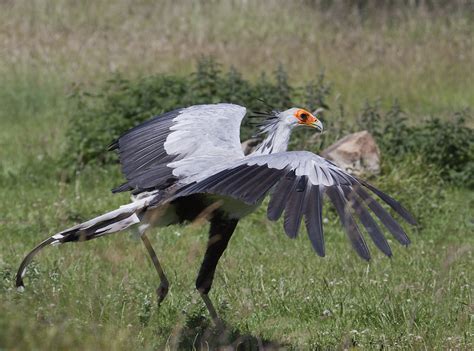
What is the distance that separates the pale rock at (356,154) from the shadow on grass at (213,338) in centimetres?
329

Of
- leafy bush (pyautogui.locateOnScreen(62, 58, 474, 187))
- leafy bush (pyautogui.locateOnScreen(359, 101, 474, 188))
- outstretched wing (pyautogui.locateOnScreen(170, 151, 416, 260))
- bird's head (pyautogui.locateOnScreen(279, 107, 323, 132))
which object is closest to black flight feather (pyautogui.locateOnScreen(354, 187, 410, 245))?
outstretched wing (pyautogui.locateOnScreen(170, 151, 416, 260))

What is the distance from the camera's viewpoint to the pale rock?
8102 mm

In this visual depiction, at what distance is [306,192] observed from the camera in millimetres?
4070

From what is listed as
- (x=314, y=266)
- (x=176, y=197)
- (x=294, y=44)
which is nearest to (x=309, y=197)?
(x=176, y=197)

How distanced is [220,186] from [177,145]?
133cm

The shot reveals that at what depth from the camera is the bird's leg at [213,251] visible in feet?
16.4

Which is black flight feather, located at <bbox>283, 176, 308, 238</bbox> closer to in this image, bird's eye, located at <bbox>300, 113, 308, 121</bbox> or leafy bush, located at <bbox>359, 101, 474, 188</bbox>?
bird's eye, located at <bbox>300, 113, 308, 121</bbox>

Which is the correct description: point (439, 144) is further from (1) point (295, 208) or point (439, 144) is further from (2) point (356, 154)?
(1) point (295, 208)

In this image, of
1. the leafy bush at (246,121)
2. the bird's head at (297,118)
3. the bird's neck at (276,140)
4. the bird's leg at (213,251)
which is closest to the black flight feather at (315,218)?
the bird's leg at (213,251)

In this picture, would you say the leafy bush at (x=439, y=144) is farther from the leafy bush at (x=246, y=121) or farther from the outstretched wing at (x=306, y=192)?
the outstretched wing at (x=306, y=192)

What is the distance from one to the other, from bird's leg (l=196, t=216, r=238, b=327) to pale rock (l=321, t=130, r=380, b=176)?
314cm

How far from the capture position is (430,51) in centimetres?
1414

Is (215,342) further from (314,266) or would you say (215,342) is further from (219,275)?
(314,266)

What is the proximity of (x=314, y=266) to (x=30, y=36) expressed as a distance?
348 inches
